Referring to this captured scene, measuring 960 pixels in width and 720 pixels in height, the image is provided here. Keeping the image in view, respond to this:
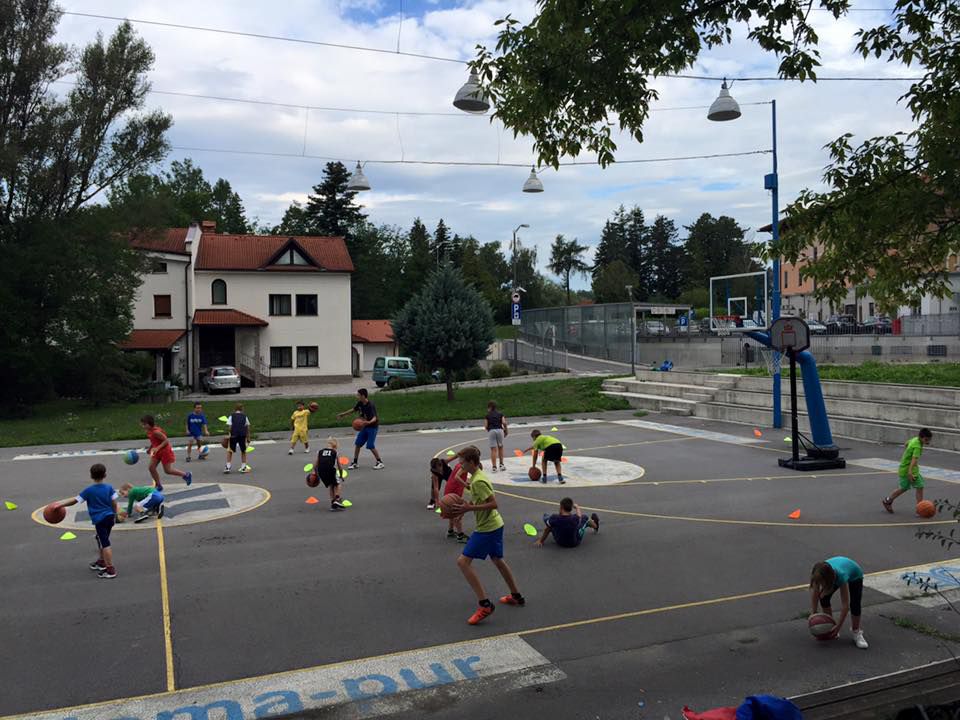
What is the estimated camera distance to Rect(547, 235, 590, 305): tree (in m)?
130

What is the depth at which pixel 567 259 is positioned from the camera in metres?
130

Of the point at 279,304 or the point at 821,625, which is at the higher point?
the point at 279,304

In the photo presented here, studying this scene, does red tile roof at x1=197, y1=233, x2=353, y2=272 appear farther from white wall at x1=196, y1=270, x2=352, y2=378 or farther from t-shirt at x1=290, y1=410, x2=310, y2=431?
t-shirt at x1=290, y1=410, x2=310, y2=431

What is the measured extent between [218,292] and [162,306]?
3857 mm

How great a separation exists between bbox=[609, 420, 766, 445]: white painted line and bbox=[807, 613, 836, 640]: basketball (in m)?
14.7

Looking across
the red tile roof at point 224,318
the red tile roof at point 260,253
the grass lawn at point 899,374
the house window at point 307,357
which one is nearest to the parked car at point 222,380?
the red tile roof at point 224,318

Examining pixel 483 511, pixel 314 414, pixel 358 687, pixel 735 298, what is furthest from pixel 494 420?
pixel 735 298

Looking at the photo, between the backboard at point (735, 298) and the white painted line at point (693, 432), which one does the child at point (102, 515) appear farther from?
the backboard at point (735, 298)

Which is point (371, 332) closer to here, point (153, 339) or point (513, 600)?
point (153, 339)

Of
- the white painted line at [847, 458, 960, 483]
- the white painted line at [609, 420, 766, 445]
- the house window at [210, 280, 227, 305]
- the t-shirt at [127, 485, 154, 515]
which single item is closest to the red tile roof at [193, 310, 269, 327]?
the house window at [210, 280, 227, 305]

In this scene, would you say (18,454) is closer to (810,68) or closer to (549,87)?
(549,87)

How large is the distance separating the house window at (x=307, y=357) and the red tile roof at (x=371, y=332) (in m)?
12.3

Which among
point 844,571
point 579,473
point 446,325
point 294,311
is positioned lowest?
point 579,473

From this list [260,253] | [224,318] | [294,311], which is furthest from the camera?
[260,253]
